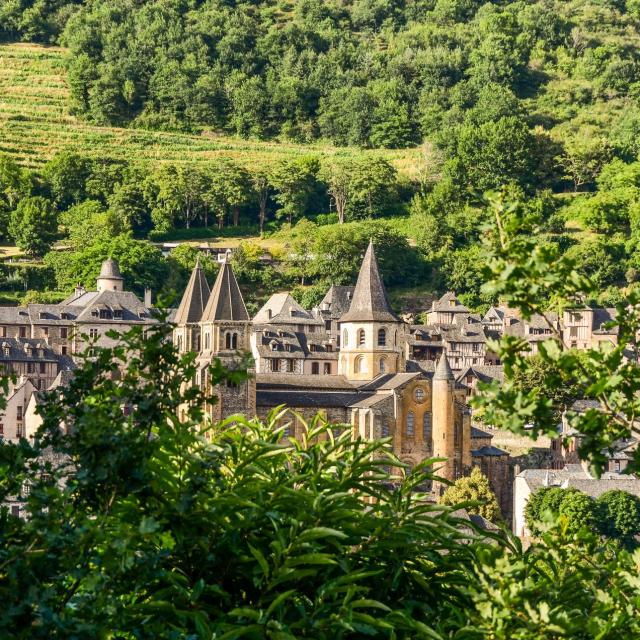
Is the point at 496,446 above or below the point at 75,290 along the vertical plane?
below

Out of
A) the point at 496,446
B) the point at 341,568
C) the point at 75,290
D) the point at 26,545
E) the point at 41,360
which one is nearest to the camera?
the point at 26,545

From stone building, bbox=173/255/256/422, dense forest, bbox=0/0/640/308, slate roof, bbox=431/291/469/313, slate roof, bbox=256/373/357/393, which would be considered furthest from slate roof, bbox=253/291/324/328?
stone building, bbox=173/255/256/422

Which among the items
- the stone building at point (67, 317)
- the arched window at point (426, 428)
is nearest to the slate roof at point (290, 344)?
the stone building at point (67, 317)

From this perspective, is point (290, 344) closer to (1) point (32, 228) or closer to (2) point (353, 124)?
(1) point (32, 228)

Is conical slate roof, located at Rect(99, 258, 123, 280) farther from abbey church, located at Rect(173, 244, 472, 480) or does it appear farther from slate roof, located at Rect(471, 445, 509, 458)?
slate roof, located at Rect(471, 445, 509, 458)

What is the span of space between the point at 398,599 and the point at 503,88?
165 meters

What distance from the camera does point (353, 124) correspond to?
166875 millimetres

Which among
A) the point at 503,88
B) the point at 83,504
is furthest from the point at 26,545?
the point at 503,88

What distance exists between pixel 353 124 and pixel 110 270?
59.4 meters

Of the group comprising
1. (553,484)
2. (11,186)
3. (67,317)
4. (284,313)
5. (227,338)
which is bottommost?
(553,484)

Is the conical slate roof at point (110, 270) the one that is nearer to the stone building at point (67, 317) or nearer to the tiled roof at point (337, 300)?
the stone building at point (67, 317)

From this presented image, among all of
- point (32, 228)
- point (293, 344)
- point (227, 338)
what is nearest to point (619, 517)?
point (227, 338)

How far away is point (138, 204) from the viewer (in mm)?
138250

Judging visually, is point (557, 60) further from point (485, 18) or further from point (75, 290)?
point (75, 290)
